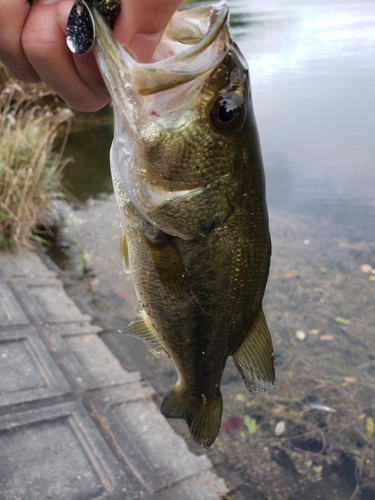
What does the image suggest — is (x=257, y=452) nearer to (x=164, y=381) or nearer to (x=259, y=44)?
(x=164, y=381)

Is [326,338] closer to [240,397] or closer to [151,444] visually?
[240,397]

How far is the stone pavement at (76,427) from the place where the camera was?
2.69 metres

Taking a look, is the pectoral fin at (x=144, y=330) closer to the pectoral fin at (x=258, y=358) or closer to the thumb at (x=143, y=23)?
the pectoral fin at (x=258, y=358)

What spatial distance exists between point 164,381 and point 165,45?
131 inches

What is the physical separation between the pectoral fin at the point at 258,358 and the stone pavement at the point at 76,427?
159 centimetres

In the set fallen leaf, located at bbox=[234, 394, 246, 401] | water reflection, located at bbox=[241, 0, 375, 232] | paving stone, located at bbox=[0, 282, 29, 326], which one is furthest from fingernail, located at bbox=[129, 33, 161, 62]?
water reflection, located at bbox=[241, 0, 375, 232]

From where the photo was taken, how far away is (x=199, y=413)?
5.97 ft

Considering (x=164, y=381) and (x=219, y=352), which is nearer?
(x=219, y=352)

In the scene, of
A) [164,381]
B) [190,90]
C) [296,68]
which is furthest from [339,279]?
[296,68]

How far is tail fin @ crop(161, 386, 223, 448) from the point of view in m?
1.79

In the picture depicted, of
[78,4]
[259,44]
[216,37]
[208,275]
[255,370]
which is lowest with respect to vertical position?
[259,44]

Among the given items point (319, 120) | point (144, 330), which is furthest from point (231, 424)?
point (319, 120)

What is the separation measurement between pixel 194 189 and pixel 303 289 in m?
4.01

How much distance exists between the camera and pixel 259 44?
15445 millimetres
